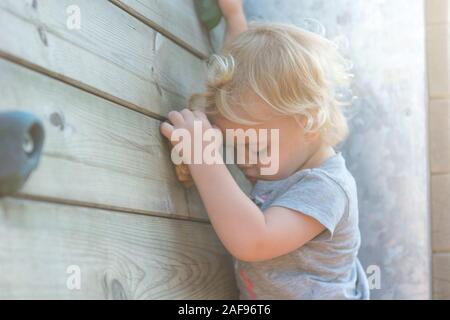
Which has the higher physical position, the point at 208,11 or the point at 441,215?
the point at 208,11

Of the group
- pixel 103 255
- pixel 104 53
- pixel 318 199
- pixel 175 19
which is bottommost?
pixel 103 255

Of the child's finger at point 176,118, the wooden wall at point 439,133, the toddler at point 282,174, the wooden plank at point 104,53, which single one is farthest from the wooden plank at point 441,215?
the child's finger at point 176,118

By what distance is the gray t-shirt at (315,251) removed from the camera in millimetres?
1620

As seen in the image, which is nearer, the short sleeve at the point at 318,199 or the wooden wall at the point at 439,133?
the short sleeve at the point at 318,199

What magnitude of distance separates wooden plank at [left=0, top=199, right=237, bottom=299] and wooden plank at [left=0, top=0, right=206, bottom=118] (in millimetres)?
232

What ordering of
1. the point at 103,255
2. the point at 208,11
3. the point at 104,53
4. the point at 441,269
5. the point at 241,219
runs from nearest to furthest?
the point at 103,255
the point at 104,53
the point at 241,219
the point at 208,11
the point at 441,269

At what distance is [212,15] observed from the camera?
1900 millimetres

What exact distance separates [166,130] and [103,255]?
366mm

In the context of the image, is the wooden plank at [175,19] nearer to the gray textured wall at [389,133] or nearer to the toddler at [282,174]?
the toddler at [282,174]

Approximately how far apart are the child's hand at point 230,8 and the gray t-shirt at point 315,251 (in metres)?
0.49

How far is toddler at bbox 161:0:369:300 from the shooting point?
5.14 feet

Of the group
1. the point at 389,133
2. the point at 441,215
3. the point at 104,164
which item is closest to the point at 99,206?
the point at 104,164

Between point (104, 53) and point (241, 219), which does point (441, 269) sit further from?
point (104, 53)

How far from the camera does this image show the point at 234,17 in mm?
1945
